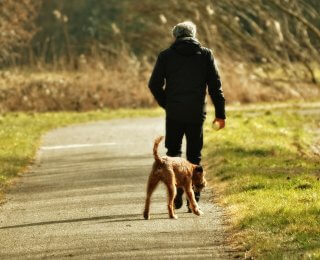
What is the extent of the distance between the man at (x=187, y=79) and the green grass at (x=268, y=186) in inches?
45.4

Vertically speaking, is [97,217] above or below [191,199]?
below

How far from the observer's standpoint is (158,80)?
491 inches

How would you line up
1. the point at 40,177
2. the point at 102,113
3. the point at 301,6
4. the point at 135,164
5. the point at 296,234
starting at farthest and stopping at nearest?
1. the point at 102,113
2. the point at 301,6
3. the point at 135,164
4. the point at 40,177
5. the point at 296,234

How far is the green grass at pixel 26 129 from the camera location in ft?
62.3

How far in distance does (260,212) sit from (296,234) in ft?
4.87

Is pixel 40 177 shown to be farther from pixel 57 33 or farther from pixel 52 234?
pixel 57 33

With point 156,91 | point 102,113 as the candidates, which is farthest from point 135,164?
point 102,113

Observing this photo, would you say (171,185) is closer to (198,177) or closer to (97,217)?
(198,177)

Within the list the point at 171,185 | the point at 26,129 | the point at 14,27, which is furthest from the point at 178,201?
the point at 14,27

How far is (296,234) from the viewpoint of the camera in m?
10.3

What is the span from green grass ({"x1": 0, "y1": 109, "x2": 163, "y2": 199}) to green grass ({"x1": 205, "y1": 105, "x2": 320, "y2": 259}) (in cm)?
324

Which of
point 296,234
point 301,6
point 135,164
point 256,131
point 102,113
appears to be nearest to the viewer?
point 296,234

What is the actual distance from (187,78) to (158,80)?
0.33 metres

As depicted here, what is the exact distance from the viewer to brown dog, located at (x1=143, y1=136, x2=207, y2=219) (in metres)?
11.8
